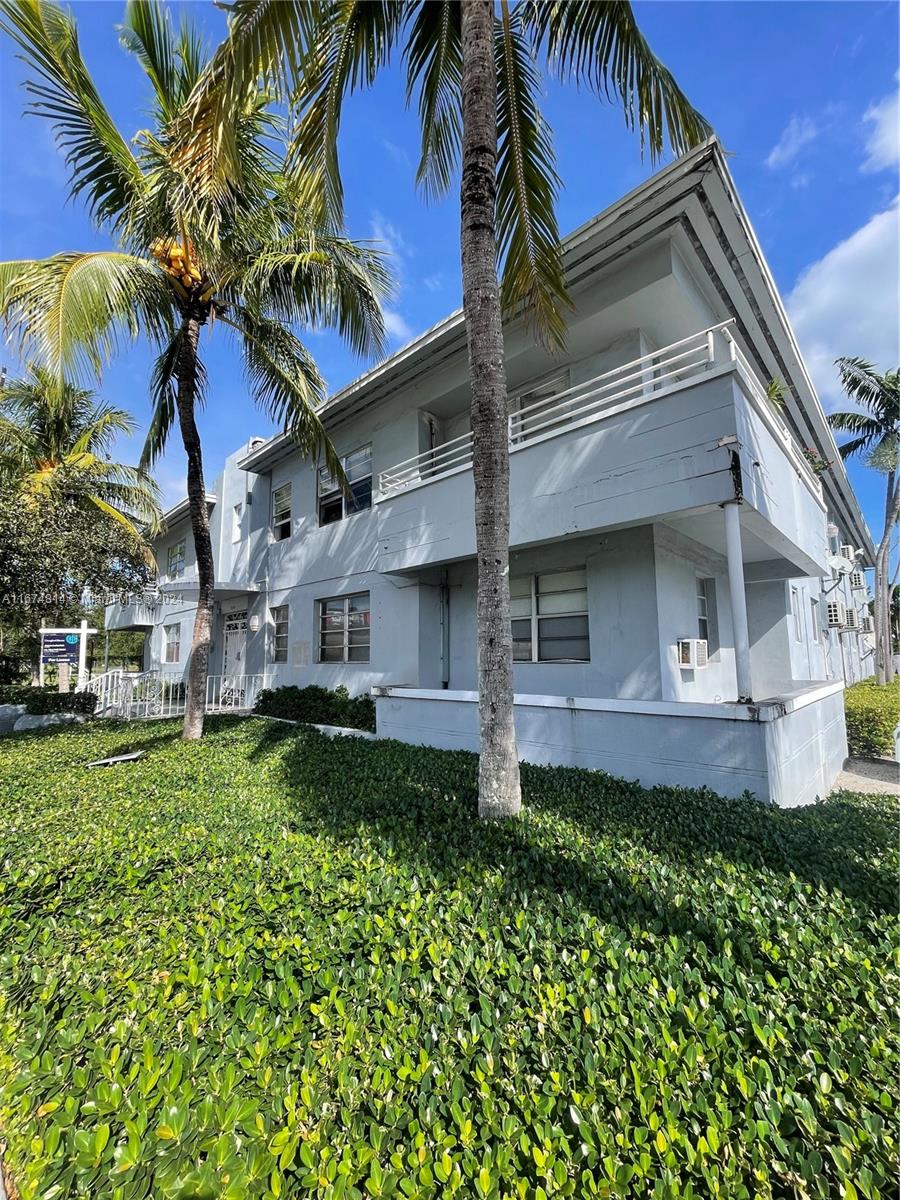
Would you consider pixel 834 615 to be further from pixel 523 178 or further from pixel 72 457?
pixel 72 457

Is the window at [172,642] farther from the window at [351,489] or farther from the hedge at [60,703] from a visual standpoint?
Answer: the window at [351,489]

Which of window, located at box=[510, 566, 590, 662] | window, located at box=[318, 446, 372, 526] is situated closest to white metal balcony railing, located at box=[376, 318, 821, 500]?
window, located at box=[318, 446, 372, 526]

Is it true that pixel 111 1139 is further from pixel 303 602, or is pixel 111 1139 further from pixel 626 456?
pixel 303 602

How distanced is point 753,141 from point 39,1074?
1060cm

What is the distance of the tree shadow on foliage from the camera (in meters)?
3.16

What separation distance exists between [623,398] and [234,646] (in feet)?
44.4

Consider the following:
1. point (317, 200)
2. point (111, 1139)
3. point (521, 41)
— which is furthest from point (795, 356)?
point (111, 1139)

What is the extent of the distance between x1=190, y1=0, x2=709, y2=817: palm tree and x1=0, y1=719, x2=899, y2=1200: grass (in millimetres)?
1431

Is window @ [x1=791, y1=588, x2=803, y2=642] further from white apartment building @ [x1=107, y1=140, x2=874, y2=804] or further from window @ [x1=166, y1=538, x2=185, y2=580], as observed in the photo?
window @ [x1=166, y1=538, x2=185, y2=580]

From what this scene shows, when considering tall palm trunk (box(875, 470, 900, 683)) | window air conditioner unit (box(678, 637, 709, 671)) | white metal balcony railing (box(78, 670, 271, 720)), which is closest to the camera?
window air conditioner unit (box(678, 637, 709, 671))

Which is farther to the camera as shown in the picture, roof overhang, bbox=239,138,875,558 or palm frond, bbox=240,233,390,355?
palm frond, bbox=240,233,390,355

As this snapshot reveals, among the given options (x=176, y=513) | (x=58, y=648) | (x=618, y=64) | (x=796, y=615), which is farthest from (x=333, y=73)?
(x=176, y=513)

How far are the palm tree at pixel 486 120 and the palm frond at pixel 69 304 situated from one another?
7.70 feet

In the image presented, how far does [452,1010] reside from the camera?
236 centimetres
